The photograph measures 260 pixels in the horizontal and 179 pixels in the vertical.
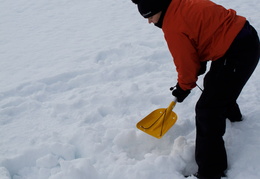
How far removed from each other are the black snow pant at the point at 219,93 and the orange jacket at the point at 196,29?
8 cm

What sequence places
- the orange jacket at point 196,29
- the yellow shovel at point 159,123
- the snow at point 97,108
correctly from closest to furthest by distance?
the orange jacket at point 196,29, the snow at point 97,108, the yellow shovel at point 159,123

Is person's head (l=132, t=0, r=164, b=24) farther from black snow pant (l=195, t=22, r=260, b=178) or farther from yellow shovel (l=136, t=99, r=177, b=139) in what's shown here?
yellow shovel (l=136, t=99, r=177, b=139)

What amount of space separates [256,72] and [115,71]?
1.76 m

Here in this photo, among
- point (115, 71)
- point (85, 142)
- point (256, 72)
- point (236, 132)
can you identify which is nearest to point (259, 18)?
point (256, 72)

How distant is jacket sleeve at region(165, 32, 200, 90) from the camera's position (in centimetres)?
190

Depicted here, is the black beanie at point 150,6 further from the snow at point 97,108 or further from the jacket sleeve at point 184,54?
the snow at point 97,108

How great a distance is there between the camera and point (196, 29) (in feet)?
6.16

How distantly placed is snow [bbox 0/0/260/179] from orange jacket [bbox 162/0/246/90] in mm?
824

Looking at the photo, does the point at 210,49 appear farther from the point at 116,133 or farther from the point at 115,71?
the point at 115,71

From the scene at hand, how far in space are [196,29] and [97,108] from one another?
5.04ft

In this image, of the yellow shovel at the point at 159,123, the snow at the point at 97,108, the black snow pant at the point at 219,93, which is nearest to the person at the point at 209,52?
the black snow pant at the point at 219,93

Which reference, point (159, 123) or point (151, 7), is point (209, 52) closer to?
point (151, 7)

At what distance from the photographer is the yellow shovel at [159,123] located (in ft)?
8.09

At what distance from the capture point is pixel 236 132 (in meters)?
2.46
